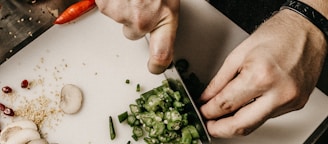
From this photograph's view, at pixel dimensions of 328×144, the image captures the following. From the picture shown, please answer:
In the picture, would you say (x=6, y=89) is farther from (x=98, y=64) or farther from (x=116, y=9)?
(x=116, y=9)

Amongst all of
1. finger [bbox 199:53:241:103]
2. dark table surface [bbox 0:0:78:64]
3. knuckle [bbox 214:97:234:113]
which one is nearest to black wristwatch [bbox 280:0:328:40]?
finger [bbox 199:53:241:103]

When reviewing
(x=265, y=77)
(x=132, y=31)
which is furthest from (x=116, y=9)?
(x=265, y=77)

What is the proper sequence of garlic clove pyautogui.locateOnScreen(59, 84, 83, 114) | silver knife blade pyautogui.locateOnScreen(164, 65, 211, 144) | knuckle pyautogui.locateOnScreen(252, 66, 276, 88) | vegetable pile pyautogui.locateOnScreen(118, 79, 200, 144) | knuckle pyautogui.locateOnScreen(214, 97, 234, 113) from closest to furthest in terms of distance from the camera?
1. knuckle pyautogui.locateOnScreen(252, 66, 276, 88)
2. knuckle pyautogui.locateOnScreen(214, 97, 234, 113)
3. silver knife blade pyautogui.locateOnScreen(164, 65, 211, 144)
4. vegetable pile pyautogui.locateOnScreen(118, 79, 200, 144)
5. garlic clove pyautogui.locateOnScreen(59, 84, 83, 114)

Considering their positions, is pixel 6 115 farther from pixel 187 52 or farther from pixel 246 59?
pixel 246 59

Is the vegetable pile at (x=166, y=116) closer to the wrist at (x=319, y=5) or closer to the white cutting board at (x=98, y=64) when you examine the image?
the white cutting board at (x=98, y=64)

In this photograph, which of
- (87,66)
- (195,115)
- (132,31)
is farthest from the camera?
(87,66)

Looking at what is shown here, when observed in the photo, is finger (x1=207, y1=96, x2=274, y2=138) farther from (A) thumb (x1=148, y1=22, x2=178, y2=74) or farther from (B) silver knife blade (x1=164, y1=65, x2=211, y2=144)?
(A) thumb (x1=148, y1=22, x2=178, y2=74)

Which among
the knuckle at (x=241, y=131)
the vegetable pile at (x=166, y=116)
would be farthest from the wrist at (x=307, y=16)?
the vegetable pile at (x=166, y=116)

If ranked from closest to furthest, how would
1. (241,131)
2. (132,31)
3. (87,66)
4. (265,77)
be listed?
(265,77) < (241,131) < (132,31) < (87,66)
